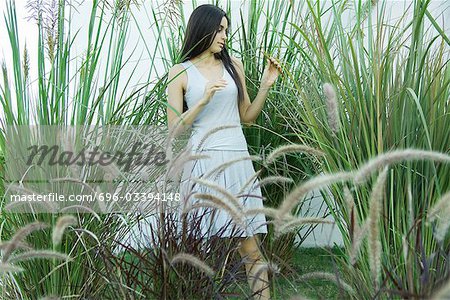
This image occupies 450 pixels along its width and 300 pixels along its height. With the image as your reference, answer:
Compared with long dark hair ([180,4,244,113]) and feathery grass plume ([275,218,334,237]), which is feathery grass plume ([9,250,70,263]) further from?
long dark hair ([180,4,244,113])

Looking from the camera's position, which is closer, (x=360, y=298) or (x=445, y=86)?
(x=360, y=298)

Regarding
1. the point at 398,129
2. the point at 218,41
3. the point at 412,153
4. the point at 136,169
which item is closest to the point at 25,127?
the point at 136,169

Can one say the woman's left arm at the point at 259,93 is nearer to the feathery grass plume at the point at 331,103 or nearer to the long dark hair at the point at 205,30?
the long dark hair at the point at 205,30

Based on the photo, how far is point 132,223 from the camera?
231 cm

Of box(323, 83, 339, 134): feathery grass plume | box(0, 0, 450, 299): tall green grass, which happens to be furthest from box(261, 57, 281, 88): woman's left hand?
box(323, 83, 339, 134): feathery grass plume

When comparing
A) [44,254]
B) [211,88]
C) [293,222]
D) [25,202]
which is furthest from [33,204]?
[293,222]

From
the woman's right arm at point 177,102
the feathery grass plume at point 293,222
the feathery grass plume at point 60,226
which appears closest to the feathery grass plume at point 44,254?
the feathery grass plume at point 60,226

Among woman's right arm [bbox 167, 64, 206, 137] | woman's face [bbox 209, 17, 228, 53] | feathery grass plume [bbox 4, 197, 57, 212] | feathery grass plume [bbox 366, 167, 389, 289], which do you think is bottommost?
feathery grass plume [bbox 4, 197, 57, 212]

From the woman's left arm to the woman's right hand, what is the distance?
0.27m

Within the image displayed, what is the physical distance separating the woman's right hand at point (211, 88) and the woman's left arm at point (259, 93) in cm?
27

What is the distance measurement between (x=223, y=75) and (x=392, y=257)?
134cm

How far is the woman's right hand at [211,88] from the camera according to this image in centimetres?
266

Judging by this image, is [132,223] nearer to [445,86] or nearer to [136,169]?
[136,169]

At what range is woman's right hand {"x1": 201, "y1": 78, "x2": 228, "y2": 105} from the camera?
2663mm
